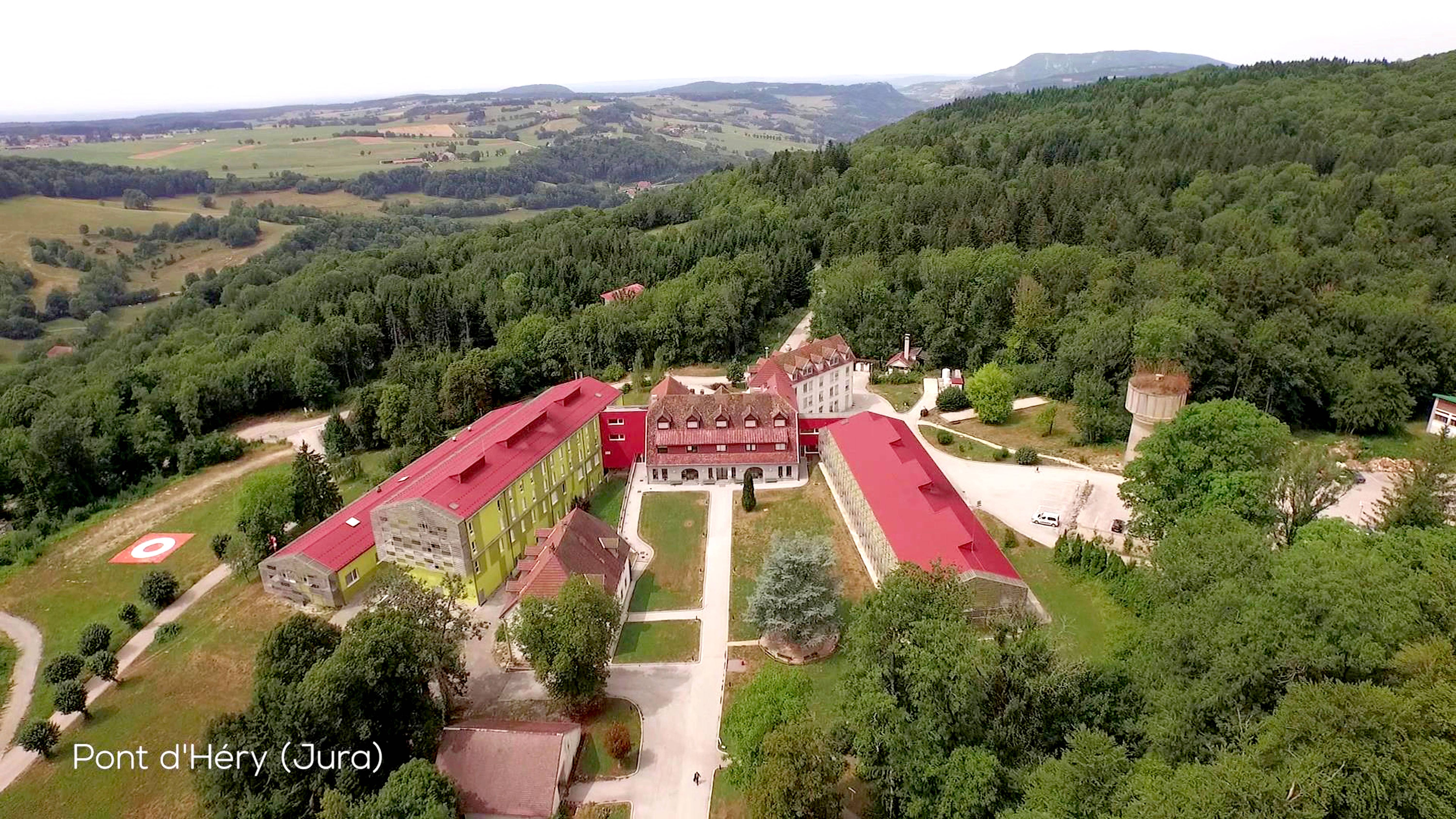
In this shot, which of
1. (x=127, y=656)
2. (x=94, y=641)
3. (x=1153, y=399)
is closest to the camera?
(x=94, y=641)

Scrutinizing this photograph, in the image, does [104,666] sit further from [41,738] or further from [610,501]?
[610,501]

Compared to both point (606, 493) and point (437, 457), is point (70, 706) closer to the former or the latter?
point (437, 457)

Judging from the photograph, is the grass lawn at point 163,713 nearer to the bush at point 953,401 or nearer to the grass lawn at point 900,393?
the grass lawn at point 900,393

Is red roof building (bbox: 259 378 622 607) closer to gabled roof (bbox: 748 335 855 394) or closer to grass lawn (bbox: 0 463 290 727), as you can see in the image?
grass lawn (bbox: 0 463 290 727)

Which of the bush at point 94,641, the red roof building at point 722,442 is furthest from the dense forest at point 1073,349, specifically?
the bush at point 94,641

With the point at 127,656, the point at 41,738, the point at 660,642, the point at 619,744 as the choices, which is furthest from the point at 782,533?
the point at 41,738

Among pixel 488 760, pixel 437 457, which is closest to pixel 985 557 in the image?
pixel 488 760

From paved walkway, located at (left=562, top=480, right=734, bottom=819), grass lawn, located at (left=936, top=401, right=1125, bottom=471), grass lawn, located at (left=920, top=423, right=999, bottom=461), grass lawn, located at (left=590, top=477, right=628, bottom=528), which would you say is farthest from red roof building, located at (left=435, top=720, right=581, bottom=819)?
grass lawn, located at (left=936, top=401, right=1125, bottom=471)
